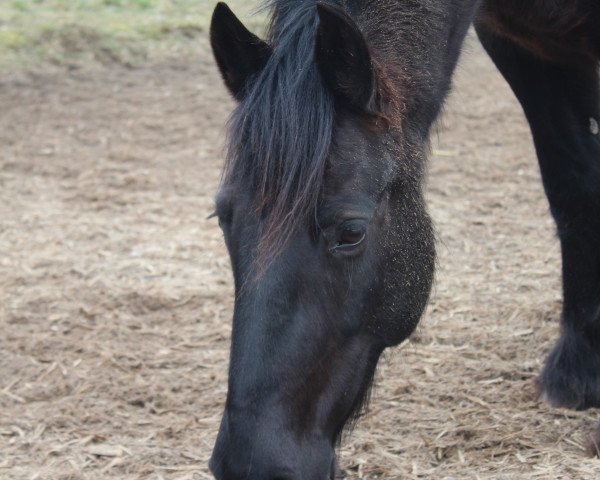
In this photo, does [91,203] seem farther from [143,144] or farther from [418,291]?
[418,291]

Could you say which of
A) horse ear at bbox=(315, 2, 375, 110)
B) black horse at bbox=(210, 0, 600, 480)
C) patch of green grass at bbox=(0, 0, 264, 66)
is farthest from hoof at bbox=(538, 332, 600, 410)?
patch of green grass at bbox=(0, 0, 264, 66)

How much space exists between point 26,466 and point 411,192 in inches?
76.9

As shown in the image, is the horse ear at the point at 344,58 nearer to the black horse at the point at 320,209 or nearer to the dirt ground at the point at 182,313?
the black horse at the point at 320,209

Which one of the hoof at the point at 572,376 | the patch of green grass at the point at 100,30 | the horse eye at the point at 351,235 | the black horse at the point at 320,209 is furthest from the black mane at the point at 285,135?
the patch of green grass at the point at 100,30

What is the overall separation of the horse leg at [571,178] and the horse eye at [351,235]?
1713 mm

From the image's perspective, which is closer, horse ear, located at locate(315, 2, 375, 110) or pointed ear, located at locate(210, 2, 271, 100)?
horse ear, located at locate(315, 2, 375, 110)

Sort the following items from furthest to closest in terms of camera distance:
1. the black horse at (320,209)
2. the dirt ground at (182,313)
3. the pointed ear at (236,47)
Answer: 1. the dirt ground at (182,313)
2. the pointed ear at (236,47)
3. the black horse at (320,209)

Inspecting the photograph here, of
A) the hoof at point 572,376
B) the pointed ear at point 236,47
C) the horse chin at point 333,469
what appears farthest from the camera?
the hoof at point 572,376

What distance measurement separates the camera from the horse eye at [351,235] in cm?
252

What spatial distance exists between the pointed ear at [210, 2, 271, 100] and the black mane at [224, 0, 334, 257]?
0.25 ft

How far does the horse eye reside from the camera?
99.0 inches

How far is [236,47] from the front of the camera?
2.78m

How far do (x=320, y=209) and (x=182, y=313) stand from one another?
263 cm

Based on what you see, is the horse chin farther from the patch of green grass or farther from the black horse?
the patch of green grass
